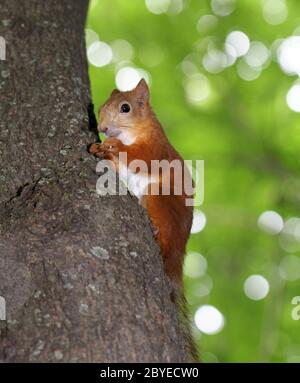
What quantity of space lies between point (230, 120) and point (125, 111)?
10.6 ft

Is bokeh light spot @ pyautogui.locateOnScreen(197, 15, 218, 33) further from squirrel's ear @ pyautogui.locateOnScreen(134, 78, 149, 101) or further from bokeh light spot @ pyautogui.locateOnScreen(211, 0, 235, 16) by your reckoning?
squirrel's ear @ pyautogui.locateOnScreen(134, 78, 149, 101)

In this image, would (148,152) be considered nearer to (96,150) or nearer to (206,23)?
(96,150)

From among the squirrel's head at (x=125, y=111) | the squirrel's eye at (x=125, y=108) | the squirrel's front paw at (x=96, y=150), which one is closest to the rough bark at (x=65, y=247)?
the squirrel's front paw at (x=96, y=150)

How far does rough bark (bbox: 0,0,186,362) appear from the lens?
186 centimetres

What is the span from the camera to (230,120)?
A: 22.1 ft

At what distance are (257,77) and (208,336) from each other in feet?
9.53

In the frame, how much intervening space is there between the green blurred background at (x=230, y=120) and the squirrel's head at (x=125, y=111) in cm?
268

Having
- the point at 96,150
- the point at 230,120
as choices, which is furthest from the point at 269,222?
the point at 96,150

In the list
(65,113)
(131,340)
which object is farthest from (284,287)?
→ (131,340)

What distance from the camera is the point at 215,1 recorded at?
6.59m

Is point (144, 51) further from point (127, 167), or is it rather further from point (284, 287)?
point (127, 167)

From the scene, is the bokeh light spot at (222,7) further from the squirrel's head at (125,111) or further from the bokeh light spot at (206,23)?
the squirrel's head at (125,111)

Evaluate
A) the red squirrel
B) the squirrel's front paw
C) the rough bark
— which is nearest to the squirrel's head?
the red squirrel

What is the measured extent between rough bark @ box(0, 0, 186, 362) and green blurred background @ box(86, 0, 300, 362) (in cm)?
371
